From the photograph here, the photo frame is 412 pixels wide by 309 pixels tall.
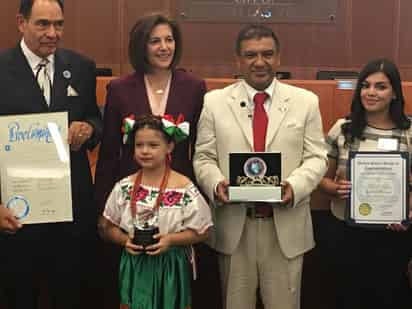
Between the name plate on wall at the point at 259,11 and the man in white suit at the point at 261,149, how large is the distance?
364 cm

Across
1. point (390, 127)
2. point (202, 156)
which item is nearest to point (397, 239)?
point (390, 127)

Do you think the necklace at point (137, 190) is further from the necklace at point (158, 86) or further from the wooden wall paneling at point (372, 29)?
the wooden wall paneling at point (372, 29)

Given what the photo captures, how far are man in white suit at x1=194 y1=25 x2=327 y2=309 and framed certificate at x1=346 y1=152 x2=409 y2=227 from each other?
0.21 meters

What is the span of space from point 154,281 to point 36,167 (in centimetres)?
65

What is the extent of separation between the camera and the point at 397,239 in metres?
2.84

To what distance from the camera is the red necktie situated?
8.54 feet

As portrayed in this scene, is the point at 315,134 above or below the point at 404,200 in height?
above

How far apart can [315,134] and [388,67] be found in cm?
51

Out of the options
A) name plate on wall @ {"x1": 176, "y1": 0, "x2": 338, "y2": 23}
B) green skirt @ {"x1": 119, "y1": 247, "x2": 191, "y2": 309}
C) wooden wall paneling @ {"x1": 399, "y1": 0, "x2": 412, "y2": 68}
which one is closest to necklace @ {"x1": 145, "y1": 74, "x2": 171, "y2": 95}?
green skirt @ {"x1": 119, "y1": 247, "x2": 191, "y2": 309}

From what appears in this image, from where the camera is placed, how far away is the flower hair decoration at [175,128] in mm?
2469

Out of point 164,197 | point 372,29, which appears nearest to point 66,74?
point 164,197

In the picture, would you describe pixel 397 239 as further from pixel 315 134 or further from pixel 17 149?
pixel 17 149

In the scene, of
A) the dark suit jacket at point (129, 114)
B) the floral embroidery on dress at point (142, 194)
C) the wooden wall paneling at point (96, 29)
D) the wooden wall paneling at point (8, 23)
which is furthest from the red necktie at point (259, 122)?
the wooden wall paneling at point (8, 23)

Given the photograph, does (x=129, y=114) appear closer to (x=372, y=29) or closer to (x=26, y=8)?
(x=26, y=8)
